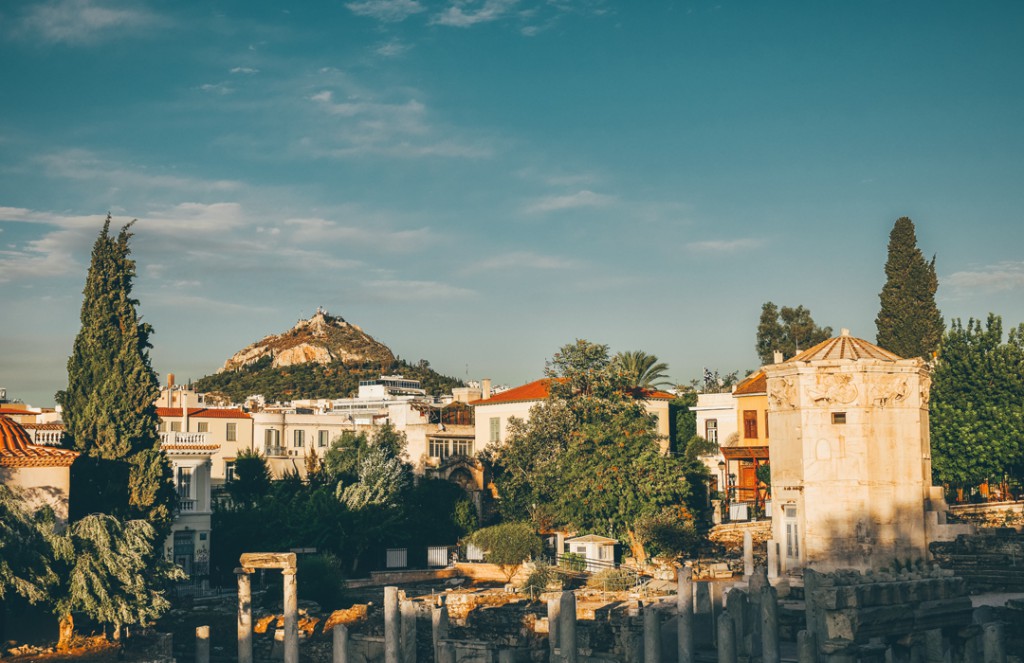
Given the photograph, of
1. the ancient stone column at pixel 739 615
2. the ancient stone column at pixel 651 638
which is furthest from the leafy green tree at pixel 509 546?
the ancient stone column at pixel 651 638

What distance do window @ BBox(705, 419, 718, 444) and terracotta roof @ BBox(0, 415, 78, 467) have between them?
36953 millimetres

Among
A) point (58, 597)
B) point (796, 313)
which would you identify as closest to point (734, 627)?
point (58, 597)

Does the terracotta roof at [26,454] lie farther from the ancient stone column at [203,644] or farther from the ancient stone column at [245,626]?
the ancient stone column at [203,644]

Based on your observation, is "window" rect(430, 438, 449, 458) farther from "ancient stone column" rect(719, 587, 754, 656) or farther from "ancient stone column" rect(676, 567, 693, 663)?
"ancient stone column" rect(676, 567, 693, 663)

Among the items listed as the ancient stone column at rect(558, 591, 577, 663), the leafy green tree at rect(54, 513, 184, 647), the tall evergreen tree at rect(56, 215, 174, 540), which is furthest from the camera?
the tall evergreen tree at rect(56, 215, 174, 540)

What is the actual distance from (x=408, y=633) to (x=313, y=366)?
109m

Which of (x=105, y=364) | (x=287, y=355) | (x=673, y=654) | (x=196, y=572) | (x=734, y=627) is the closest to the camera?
(x=734, y=627)

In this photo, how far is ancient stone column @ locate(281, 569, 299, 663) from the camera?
3173cm

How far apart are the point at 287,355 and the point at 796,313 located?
8277 cm

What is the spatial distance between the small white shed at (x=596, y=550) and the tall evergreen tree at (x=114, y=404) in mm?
17361

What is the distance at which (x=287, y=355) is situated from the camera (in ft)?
483

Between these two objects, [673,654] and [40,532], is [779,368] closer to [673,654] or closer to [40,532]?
[673,654]

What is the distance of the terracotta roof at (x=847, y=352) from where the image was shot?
3092 cm

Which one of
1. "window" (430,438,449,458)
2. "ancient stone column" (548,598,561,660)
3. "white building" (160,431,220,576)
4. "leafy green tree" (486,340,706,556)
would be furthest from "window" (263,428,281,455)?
"ancient stone column" (548,598,561,660)
